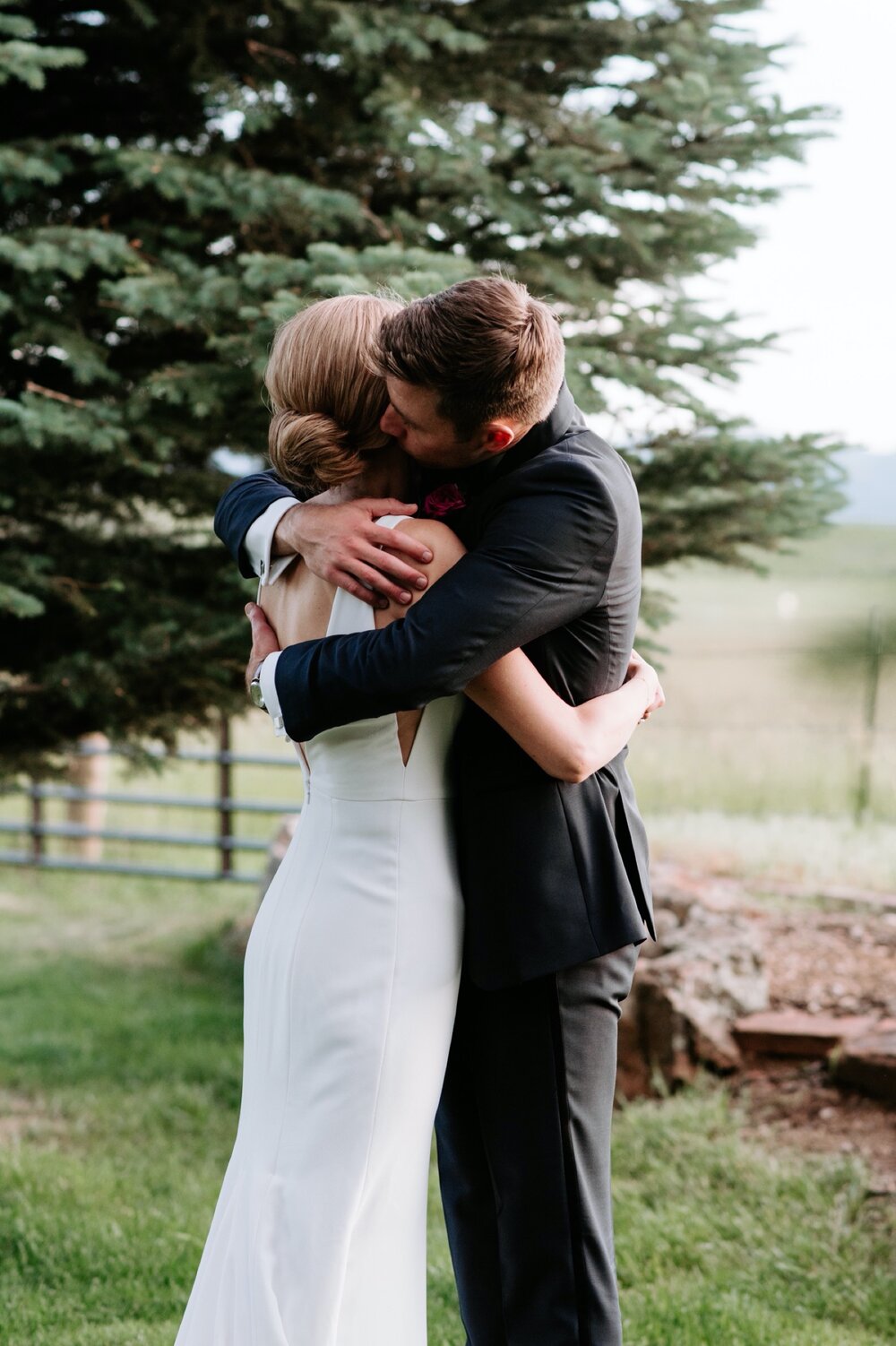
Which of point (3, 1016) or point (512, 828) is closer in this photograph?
point (512, 828)

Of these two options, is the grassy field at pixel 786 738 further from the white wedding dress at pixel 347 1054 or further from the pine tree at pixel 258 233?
the white wedding dress at pixel 347 1054

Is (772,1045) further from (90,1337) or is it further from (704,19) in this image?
(704,19)

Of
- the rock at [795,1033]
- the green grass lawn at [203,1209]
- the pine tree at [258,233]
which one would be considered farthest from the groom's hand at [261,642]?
the rock at [795,1033]

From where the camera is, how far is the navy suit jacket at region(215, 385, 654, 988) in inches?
70.1

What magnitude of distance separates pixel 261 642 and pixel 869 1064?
279cm

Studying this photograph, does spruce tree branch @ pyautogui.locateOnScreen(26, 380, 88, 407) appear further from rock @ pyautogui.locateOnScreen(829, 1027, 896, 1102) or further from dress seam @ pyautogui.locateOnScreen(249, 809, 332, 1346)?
rock @ pyautogui.locateOnScreen(829, 1027, 896, 1102)

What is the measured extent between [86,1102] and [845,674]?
26.8 ft

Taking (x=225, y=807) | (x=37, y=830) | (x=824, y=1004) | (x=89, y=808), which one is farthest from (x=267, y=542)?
(x=89, y=808)

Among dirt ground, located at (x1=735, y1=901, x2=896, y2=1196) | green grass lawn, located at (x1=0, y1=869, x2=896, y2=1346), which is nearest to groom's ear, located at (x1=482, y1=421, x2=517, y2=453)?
green grass lawn, located at (x1=0, y1=869, x2=896, y2=1346)

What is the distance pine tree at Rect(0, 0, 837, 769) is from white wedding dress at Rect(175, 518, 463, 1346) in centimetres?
238

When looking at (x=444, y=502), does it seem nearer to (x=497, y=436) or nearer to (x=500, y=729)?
(x=497, y=436)

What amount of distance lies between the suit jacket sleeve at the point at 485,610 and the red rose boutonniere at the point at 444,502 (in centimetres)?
9

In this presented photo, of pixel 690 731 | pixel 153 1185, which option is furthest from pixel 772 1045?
pixel 690 731

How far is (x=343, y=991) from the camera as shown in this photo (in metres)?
1.96
